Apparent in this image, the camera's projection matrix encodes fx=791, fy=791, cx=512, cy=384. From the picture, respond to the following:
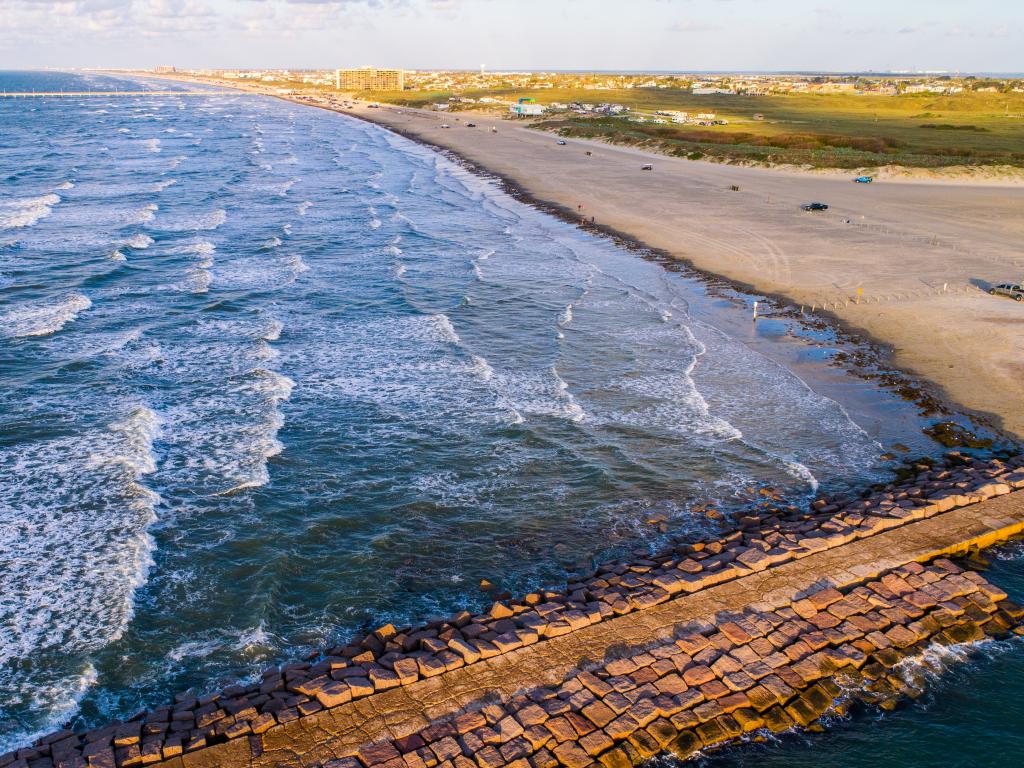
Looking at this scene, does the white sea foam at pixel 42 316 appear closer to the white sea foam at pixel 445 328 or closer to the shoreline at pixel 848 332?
the white sea foam at pixel 445 328

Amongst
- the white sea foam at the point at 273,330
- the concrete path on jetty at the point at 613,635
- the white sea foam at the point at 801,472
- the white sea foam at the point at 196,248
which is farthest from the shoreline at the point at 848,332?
the white sea foam at the point at 196,248

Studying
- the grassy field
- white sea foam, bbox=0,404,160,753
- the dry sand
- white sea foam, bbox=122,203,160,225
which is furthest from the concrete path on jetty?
the grassy field

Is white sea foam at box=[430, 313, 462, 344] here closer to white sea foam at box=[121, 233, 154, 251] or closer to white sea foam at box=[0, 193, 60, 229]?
white sea foam at box=[121, 233, 154, 251]

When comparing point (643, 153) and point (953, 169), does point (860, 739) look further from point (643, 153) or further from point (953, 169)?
point (643, 153)

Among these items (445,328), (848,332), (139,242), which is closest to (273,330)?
(445,328)

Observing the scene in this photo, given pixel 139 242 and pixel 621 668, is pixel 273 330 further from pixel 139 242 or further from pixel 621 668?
pixel 621 668
